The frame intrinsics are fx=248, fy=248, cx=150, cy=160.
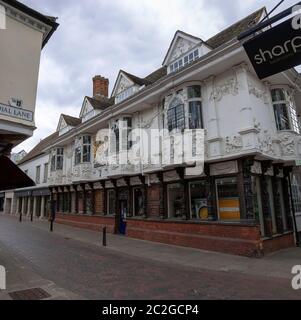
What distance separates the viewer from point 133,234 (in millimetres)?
13992

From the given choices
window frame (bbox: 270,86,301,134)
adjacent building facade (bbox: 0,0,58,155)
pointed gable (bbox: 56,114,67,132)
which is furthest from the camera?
pointed gable (bbox: 56,114,67,132)

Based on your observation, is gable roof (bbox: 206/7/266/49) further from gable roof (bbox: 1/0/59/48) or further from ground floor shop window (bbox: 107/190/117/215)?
ground floor shop window (bbox: 107/190/117/215)

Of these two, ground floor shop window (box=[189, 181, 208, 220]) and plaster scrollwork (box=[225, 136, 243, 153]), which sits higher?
plaster scrollwork (box=[225, 136, 243, 153])

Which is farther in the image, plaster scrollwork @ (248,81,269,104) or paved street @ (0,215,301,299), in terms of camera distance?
plaster scrollwork @ (248,81,269,104)

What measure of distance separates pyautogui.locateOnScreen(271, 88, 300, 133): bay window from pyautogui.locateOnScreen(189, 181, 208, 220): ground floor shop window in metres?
4.38

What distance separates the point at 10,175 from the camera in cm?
809

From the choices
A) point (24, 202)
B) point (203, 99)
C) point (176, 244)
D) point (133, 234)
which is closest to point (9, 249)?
point (133, 234)

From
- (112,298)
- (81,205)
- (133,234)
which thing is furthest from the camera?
(81,205)

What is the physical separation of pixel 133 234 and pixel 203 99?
8.20 metres

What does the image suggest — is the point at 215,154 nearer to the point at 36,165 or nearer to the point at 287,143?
the point at 287,143

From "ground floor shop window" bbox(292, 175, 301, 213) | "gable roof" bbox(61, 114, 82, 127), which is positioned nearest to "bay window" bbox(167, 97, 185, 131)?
"ground floor shop window" bbox(292, 175, 301, 213)

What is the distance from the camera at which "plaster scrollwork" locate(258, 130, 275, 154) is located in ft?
32.2
